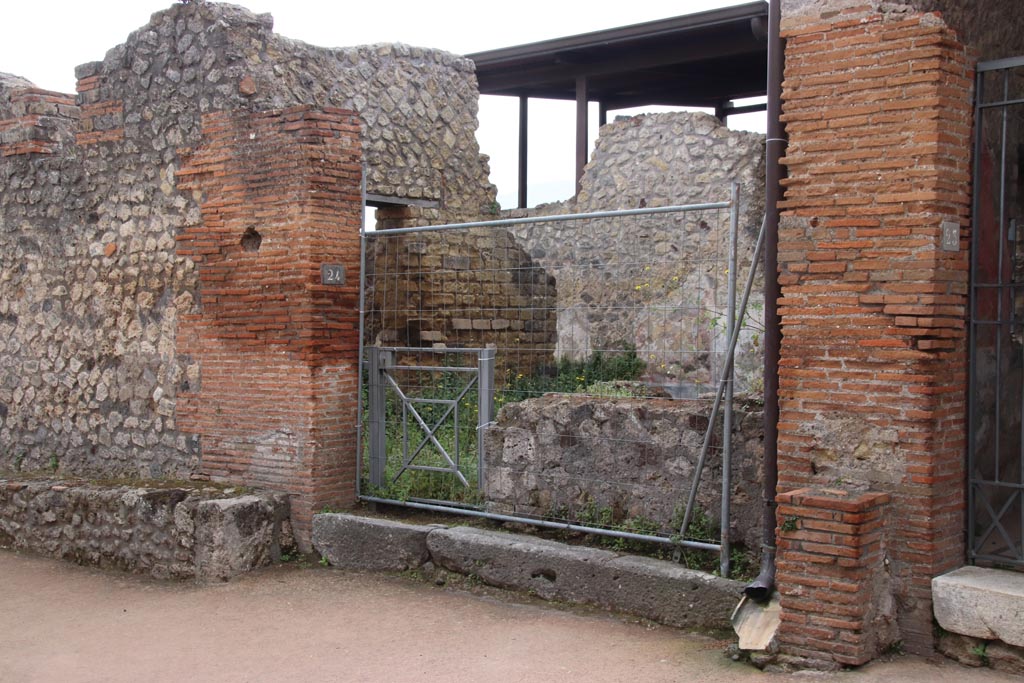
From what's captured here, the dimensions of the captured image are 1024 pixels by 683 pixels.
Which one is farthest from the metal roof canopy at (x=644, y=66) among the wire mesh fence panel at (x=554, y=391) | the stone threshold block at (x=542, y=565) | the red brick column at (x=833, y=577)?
the red brick column at (x=833, y=577)

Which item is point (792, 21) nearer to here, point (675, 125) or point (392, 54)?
point (392, 54)

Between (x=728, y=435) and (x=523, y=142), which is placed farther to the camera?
(x=523, y=142)

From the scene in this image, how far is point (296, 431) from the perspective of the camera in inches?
285

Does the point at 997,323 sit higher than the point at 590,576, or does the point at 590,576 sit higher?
the point at 997,323

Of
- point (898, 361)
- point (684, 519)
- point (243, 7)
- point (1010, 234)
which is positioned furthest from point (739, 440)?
point (243, 7)

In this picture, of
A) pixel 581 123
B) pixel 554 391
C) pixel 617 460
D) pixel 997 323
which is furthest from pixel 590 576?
pixel 581 123

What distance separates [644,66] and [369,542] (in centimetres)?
957

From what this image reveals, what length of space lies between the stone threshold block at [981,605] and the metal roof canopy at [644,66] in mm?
8871

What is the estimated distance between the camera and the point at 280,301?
24.0 ft

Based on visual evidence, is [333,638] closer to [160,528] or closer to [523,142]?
[160,528]

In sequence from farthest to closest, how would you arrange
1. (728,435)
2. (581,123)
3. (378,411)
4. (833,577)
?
1. (581,123)
2. (378,411)
3. (728,435)
4. (833,577)

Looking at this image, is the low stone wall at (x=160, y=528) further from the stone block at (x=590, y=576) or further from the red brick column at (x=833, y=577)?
the red brick column at (x=833, y=577)

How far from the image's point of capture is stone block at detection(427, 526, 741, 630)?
5.41 metres

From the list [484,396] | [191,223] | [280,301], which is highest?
[191,223]
